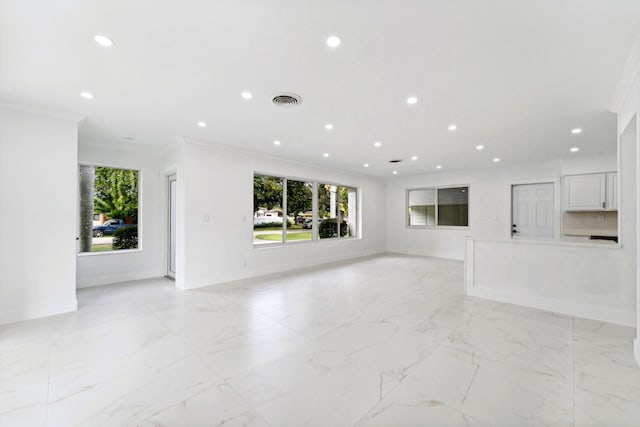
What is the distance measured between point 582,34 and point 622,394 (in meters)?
2.57

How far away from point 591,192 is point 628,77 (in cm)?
459

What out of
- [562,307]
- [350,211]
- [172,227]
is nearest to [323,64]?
[562,307]

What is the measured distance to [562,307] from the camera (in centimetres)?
371

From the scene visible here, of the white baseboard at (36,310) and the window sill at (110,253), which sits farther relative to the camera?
the window sill at (110,253)

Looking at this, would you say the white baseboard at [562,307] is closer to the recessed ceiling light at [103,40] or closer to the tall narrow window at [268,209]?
the tall narrow window at [268,209]

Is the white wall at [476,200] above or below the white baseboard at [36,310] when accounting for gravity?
above

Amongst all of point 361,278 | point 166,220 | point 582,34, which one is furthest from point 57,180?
point 582,34

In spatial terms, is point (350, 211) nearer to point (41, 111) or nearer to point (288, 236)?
point (288, 236)

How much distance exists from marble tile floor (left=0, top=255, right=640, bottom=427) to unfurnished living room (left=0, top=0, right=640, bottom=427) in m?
0.02

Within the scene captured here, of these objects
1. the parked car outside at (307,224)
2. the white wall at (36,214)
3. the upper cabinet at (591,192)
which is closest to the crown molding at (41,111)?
the white wall at (36,214)

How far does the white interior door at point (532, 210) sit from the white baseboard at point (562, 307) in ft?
12.0

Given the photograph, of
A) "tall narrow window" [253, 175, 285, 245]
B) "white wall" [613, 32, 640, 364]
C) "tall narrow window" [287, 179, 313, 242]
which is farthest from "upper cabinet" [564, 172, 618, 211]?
"tall narrow window" [253, 175, 285, 245]

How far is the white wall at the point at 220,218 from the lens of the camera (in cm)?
487

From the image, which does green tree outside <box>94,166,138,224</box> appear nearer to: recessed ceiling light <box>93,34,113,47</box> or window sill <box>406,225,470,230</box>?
recessed ceiling light <box>93,34,113,47</box>
